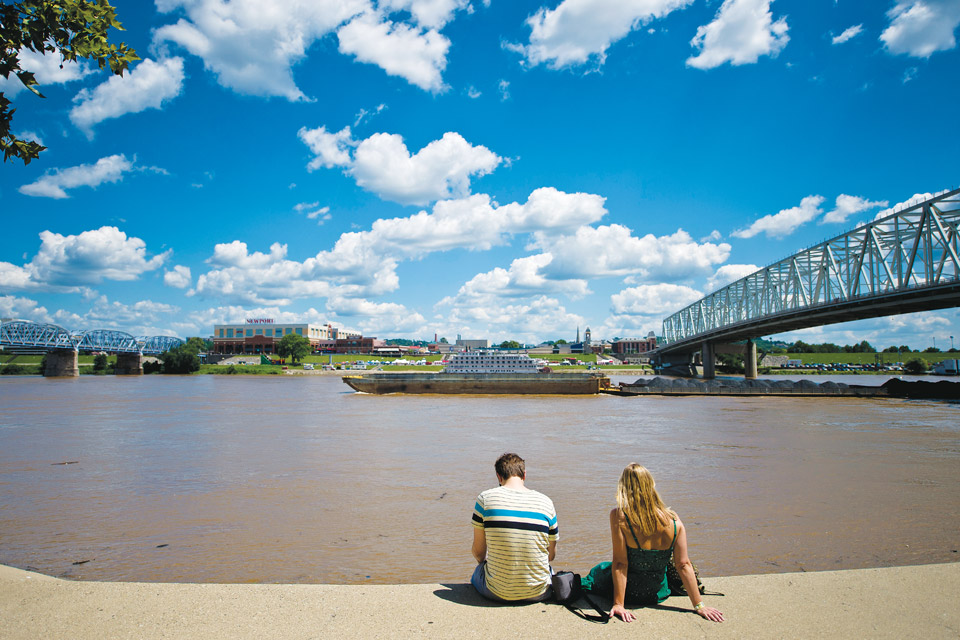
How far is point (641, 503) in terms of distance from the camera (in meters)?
4.81

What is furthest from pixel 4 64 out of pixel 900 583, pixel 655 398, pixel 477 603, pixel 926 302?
pixel 926 302

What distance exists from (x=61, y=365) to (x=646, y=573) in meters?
146

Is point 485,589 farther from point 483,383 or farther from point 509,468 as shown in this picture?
point 483,383

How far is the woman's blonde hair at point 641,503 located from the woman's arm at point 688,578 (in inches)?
7.4

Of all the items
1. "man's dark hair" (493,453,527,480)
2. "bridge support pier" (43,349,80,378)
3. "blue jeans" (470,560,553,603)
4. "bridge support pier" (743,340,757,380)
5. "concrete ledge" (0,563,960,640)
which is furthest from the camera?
"bridge support pier" (43,349,80,378)

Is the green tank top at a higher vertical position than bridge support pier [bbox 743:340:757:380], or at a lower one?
lower

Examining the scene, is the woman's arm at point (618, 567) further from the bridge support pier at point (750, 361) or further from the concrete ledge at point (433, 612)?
the bridge support pier at point (750, 361)

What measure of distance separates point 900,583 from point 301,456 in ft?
55.8

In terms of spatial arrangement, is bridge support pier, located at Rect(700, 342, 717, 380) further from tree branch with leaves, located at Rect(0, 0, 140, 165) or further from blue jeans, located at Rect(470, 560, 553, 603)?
tree branch with leaves, located at Rect(0, 0, 140, 165)

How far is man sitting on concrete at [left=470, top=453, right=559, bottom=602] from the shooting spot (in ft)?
16.1

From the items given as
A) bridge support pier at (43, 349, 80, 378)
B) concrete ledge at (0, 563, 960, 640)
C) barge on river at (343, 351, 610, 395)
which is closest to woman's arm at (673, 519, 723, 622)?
concrete ledge at (0, 563, 960, 640)

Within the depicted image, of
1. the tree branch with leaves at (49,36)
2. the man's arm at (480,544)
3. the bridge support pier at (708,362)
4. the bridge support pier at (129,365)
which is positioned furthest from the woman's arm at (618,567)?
the bridge support pier at (129,365)

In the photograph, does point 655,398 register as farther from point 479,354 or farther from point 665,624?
point 665,624

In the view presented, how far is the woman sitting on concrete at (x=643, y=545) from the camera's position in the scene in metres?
4.77
